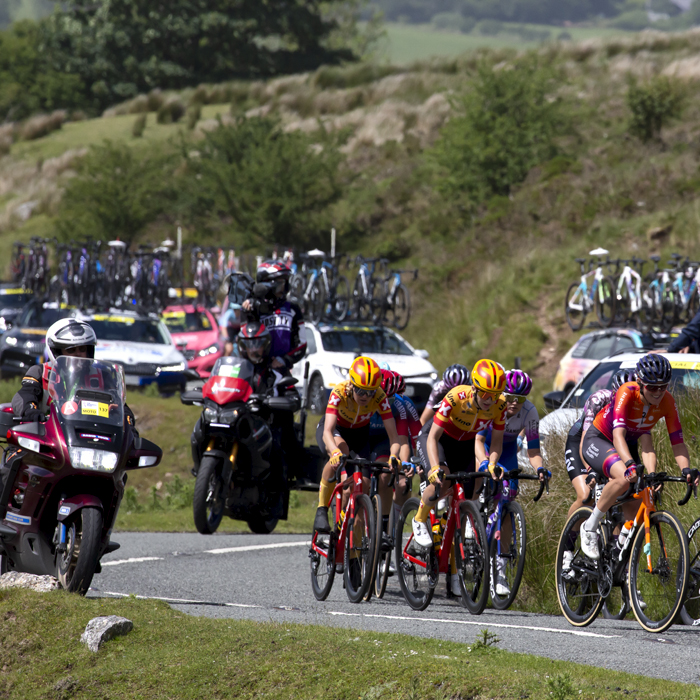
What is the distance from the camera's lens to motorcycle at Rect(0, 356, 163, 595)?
7.86 metres

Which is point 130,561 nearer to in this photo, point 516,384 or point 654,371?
point 516,384

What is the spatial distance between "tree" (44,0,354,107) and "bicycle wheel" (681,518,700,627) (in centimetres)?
6979

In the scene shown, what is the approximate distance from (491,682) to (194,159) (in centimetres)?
4811

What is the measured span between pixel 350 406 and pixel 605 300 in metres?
15.5

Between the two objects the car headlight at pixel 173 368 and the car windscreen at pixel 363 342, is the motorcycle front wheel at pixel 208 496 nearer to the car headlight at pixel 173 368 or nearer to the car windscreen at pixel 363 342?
the car windscreen at pixel 363 342

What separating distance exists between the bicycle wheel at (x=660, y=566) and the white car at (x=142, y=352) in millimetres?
16479

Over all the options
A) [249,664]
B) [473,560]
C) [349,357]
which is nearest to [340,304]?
[349,357]

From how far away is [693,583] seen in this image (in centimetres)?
823

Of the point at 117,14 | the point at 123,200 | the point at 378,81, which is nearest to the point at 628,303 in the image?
the point at 123,200

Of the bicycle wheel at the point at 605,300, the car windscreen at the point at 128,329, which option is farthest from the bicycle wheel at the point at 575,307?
the car windscreen at the point at 128,329

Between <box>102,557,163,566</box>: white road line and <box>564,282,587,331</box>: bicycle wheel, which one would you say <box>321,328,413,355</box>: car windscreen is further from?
<box>102,557,163,566</box>: white road line

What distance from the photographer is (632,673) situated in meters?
6.45

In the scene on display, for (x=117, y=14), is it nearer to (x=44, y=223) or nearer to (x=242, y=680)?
(x=44, y=223)

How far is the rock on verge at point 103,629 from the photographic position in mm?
7340
